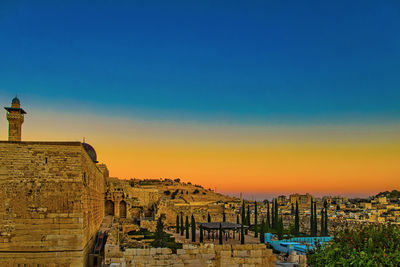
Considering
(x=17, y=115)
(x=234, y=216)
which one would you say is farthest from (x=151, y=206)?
(x=17, y=115)

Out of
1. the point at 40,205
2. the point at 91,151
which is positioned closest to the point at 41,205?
the point at 40,205

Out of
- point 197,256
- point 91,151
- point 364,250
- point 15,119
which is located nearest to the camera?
point 364,250

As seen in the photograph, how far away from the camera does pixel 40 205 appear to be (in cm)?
1136

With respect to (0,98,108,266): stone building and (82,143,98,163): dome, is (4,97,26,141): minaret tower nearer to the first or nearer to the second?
(0,98,108,266): stone building

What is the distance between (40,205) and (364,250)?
→ 9350 mm

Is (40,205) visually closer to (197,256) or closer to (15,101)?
(197,256)

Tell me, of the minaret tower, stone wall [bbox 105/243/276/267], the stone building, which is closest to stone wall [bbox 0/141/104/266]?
the stone building

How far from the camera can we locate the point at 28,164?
11469mm

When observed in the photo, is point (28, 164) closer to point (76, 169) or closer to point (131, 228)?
point (76, 169)

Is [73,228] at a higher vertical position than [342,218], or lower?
higher

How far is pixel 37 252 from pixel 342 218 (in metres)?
46.0

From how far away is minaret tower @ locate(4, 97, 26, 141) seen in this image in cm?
1924

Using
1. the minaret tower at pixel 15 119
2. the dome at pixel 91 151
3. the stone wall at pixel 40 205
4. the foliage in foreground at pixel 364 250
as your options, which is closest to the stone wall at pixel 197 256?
the stone wall at pixel 40 205

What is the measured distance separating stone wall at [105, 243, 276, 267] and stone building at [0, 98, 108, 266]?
1488 millimetres
